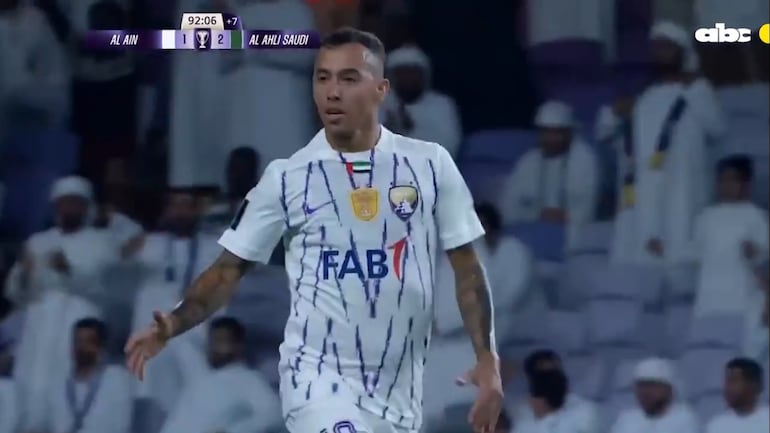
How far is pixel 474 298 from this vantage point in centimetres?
347

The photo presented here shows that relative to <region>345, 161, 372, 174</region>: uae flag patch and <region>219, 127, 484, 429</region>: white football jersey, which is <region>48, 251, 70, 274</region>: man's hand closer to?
<region>219, 127, 484, 429</region>: white football jersey

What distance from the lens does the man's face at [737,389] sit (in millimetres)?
6098

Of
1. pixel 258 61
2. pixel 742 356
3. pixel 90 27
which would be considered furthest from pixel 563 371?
pixel 90 27

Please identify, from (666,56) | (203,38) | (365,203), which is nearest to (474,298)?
(365,203)

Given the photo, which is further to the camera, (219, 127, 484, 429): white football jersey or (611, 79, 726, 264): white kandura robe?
(611, 79, 726, 264): white kandura robe

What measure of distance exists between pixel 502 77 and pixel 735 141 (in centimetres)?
94

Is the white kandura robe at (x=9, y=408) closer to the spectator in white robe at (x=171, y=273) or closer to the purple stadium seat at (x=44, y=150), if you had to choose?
the spectator in white robe at (x=171, y=273)

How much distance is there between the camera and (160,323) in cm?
338

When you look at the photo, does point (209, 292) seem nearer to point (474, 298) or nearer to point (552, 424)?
point (474, 298)

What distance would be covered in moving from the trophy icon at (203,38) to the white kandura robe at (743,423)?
7.99 ft

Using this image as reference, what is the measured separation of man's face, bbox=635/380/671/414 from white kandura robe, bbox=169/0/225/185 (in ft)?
6.11

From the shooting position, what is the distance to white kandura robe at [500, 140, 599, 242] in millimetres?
6371

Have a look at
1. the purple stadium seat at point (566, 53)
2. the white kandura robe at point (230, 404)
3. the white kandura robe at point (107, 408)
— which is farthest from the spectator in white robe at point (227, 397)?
the purple stadium seat at point (566, 53)
